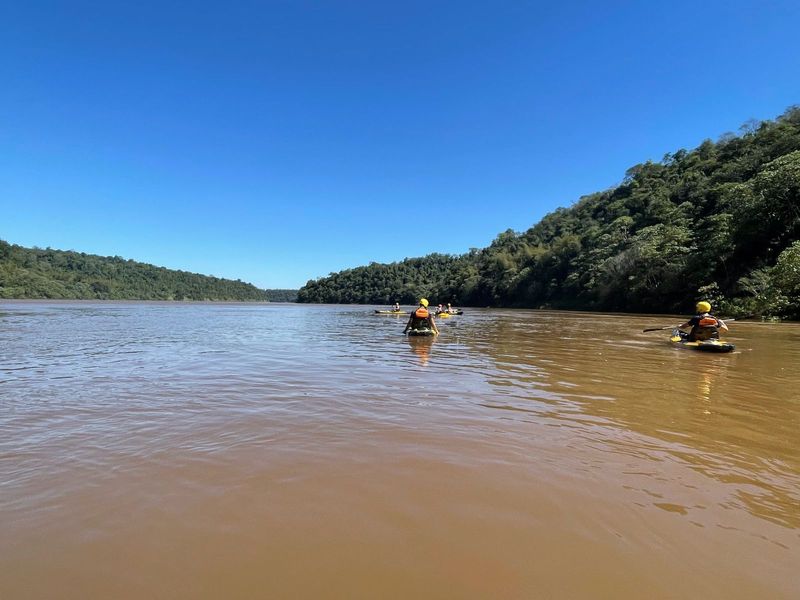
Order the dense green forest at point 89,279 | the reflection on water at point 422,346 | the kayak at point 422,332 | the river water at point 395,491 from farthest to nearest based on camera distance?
1. the dense green forest at point 89,279
2. the kayak at point 422,332
3. the reflection on water at point 422,346
4. the river water at point 395,491

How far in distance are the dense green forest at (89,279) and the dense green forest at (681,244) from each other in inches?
3917

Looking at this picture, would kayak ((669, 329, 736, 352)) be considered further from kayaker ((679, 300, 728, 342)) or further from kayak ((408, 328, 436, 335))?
kayak ((408, 328, 436, 335))

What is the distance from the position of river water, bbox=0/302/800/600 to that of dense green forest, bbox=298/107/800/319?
80.8 feet

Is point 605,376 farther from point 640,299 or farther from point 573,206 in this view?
point 573,206

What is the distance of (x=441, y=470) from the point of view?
13.6 ft

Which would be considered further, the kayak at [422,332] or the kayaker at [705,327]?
the kayak at [422,332]

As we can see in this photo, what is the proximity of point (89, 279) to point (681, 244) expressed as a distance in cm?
14900

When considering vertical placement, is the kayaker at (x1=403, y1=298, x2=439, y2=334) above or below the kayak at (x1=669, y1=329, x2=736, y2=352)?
above

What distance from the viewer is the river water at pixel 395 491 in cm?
255

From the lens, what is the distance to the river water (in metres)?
2.55

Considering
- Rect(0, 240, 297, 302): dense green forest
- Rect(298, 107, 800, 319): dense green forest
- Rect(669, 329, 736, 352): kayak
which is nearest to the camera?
Rect(669, 329, 736, 352): kayak

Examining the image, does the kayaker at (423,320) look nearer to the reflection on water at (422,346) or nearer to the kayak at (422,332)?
the kayak at (422,332)

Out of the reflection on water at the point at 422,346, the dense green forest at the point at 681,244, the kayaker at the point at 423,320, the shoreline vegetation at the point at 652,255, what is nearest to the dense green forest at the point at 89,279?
the shoreline vegetation at the point at 652,255

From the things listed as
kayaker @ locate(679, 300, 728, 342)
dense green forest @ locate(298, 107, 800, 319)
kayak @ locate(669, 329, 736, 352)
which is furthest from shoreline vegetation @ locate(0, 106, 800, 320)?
kayak @ locate(669, 329, 736, 352)
